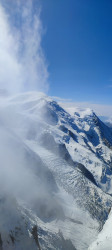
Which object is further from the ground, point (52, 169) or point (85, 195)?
point (52, 169)

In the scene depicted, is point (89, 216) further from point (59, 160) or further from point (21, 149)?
point (21, 149)

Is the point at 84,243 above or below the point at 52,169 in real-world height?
below

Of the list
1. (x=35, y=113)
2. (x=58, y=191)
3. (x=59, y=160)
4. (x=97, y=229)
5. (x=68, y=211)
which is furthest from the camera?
(x=35, y=113)

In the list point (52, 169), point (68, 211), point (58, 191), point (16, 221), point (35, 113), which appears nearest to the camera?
point (16, 221)

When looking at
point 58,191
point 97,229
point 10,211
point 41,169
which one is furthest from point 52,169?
point 10,211

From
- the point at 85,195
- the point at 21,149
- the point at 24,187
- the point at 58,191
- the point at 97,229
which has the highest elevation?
the point at 21,149

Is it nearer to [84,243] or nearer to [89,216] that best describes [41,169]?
[89,216]

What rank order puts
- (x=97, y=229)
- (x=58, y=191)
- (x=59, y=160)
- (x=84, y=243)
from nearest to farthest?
(x=84, y=243)
(x=97, y=229)
(x=58, y=191)
(x=59, y=160)

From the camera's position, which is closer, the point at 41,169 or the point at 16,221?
the point at 16,221

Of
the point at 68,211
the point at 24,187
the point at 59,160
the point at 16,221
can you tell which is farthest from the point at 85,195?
the point at 16,221
